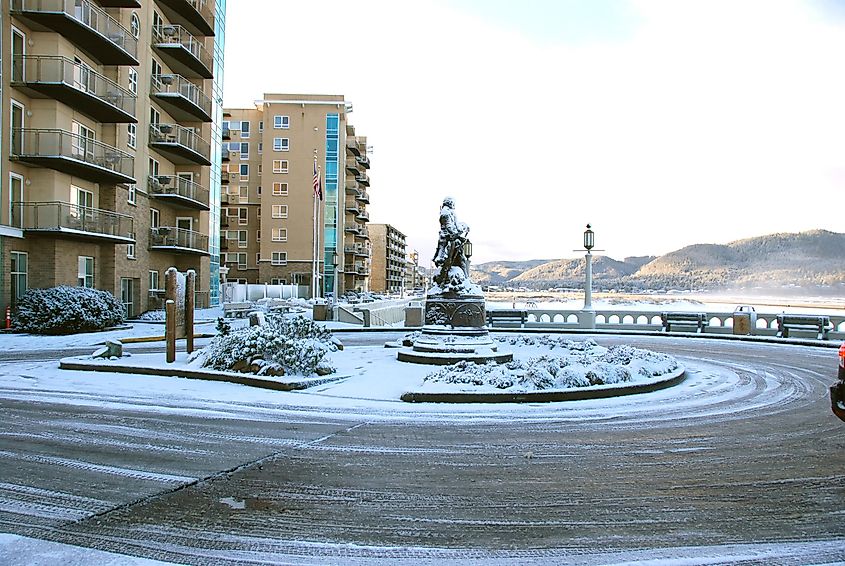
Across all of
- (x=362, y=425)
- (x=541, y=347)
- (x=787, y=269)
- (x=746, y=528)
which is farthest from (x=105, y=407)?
(x=787, y=269)

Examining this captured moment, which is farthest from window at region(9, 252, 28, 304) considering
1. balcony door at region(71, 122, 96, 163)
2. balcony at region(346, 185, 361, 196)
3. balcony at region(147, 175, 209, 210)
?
balcony at region(346, 185, 361, 196)

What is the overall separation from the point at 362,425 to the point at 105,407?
420 centimetres

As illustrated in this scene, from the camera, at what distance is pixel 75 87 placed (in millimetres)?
25766

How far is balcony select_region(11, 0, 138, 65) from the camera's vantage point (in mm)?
25125

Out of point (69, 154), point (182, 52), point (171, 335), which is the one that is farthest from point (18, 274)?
point (182, 52)

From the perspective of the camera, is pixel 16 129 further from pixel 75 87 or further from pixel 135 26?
pixel 135 26

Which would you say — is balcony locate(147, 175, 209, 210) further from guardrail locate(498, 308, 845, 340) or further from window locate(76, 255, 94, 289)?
guardrail locate(498, 308, 845, 340)

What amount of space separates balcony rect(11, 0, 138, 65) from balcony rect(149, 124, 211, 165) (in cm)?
641

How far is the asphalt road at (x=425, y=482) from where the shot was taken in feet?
15.3

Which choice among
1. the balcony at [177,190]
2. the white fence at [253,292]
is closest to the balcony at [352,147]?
the white fence at [253,292]

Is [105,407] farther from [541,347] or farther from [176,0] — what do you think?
[176,0]

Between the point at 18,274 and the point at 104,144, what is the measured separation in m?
7.31

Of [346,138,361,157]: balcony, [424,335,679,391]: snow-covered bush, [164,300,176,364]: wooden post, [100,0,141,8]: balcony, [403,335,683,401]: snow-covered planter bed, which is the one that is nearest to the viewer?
[403,335,683,401]: snow-covered planter bed

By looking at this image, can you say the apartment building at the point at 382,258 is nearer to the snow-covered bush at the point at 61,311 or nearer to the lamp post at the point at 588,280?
the lamp post at the point at 588,280
